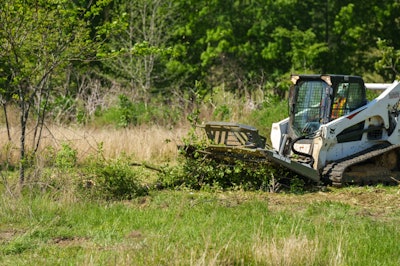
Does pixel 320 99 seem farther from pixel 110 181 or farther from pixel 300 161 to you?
pixel 110 181

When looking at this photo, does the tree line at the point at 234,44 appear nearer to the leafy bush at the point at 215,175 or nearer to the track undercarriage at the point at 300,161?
the track undercarriage at the point at 300,161

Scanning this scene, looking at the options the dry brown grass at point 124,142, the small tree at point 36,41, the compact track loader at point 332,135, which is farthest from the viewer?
the dry brown grass at point 124,142

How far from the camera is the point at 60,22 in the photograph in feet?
42.5

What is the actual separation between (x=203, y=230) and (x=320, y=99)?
592cm

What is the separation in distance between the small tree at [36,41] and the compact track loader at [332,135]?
287 centimetres

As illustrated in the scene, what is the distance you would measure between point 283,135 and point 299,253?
7349mm

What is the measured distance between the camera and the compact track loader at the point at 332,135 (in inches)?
546

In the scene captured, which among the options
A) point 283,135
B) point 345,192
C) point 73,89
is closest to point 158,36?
point 73,89

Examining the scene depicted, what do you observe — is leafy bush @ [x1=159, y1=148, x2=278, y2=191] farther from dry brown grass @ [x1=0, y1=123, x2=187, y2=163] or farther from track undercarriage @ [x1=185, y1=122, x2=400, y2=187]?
dry brown grass @ [x1=0, y1=123, x2=187, y2=163]

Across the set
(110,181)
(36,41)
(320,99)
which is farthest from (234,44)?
(110,181)

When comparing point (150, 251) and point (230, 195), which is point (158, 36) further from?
point (150, 251)

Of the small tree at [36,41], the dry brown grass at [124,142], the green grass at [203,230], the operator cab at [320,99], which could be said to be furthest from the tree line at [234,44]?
the green grass at [203,230]

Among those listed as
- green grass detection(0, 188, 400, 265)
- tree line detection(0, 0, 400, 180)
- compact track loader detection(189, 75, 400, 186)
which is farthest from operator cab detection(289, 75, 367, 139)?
tree line detection(0, 0, 400, 180)

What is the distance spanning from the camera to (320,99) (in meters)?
14.8
